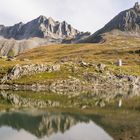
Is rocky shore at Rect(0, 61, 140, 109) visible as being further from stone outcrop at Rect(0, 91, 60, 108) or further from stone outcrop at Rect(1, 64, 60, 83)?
stone outcrop at Rect(0, 91, 60, 108)

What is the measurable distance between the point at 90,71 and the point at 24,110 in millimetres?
81170

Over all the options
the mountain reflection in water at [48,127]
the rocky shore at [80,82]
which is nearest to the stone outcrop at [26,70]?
the rocky shore at [80,82]

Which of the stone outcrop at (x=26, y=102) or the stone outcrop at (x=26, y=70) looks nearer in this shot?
the stone outcrop at (x=26, y=102)

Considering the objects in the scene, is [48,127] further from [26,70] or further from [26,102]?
[26,70]

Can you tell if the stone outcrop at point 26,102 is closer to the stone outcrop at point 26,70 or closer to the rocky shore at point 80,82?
the rocky shore at point 80,82

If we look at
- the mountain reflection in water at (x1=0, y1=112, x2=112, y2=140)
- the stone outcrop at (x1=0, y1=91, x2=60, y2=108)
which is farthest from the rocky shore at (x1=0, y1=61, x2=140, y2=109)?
the mountain reflection in water at (x1=0, y1=112, x2=112, y2=140)

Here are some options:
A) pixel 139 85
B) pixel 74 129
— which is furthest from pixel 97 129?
pixel 139 85

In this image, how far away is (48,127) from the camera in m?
72.3

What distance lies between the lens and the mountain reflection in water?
204 feet

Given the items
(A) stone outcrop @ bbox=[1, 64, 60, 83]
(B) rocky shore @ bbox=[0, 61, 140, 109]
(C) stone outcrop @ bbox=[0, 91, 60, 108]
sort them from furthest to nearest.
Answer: (A) stone outcrop @ bbox=[1, 64, 60, 83] → (B) rocky shore @ bbox=[0, 61, 140, 109] → (C) stone outcrop @ bbox=[0, 91, 60, 108]

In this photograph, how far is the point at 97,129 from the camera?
67.9 meters

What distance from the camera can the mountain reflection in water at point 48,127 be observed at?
62.1 meters

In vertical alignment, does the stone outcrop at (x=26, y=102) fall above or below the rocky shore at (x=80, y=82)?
below

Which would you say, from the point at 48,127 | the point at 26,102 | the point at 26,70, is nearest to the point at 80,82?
the point at 26,70
